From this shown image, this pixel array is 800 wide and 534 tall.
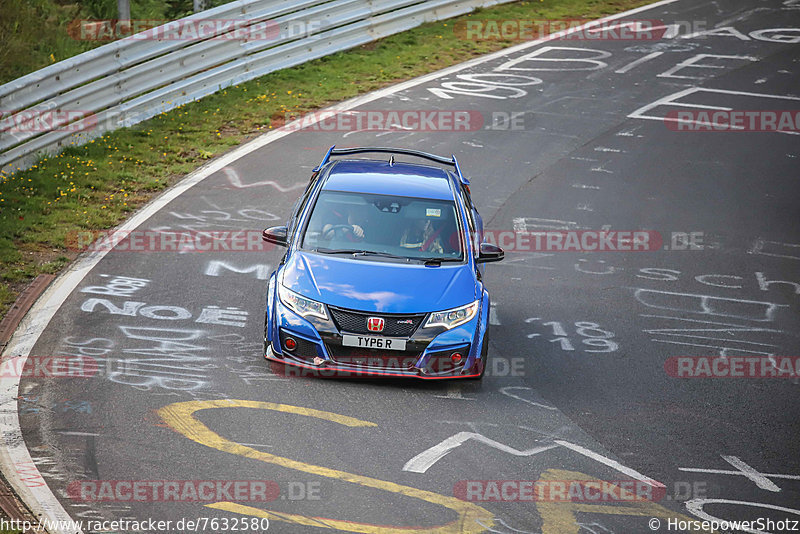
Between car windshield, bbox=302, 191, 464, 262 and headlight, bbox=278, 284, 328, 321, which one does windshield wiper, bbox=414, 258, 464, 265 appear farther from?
headlight, bbox=278, 284, 328, 321

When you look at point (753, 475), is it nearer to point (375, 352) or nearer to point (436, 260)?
point (375, 352)

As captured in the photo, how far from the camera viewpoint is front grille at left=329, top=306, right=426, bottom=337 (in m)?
8.25

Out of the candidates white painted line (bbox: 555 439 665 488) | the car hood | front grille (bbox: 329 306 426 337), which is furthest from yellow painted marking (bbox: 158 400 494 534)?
white painted line (bbox: 555 439 665 488)

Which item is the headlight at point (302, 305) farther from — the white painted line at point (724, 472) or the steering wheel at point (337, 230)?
the white painted line at point (724, 472)

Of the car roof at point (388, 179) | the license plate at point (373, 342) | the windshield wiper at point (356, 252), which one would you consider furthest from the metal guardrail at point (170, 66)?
the license plate at point (373, 342)

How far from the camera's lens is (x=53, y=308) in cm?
966

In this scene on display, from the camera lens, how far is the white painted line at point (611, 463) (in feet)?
23.3

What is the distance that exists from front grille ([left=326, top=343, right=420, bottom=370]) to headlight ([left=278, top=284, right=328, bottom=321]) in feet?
0.96

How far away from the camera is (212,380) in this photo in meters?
8.38

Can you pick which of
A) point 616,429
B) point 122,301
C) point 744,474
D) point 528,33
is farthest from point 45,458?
point 528,33

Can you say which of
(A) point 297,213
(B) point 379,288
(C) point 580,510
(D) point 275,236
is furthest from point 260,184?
(C) point 580,510

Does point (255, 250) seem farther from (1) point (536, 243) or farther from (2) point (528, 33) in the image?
(2) point (528, 33)

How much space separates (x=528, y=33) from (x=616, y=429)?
16045 millimetres

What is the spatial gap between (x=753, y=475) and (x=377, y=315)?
10.7 feet
